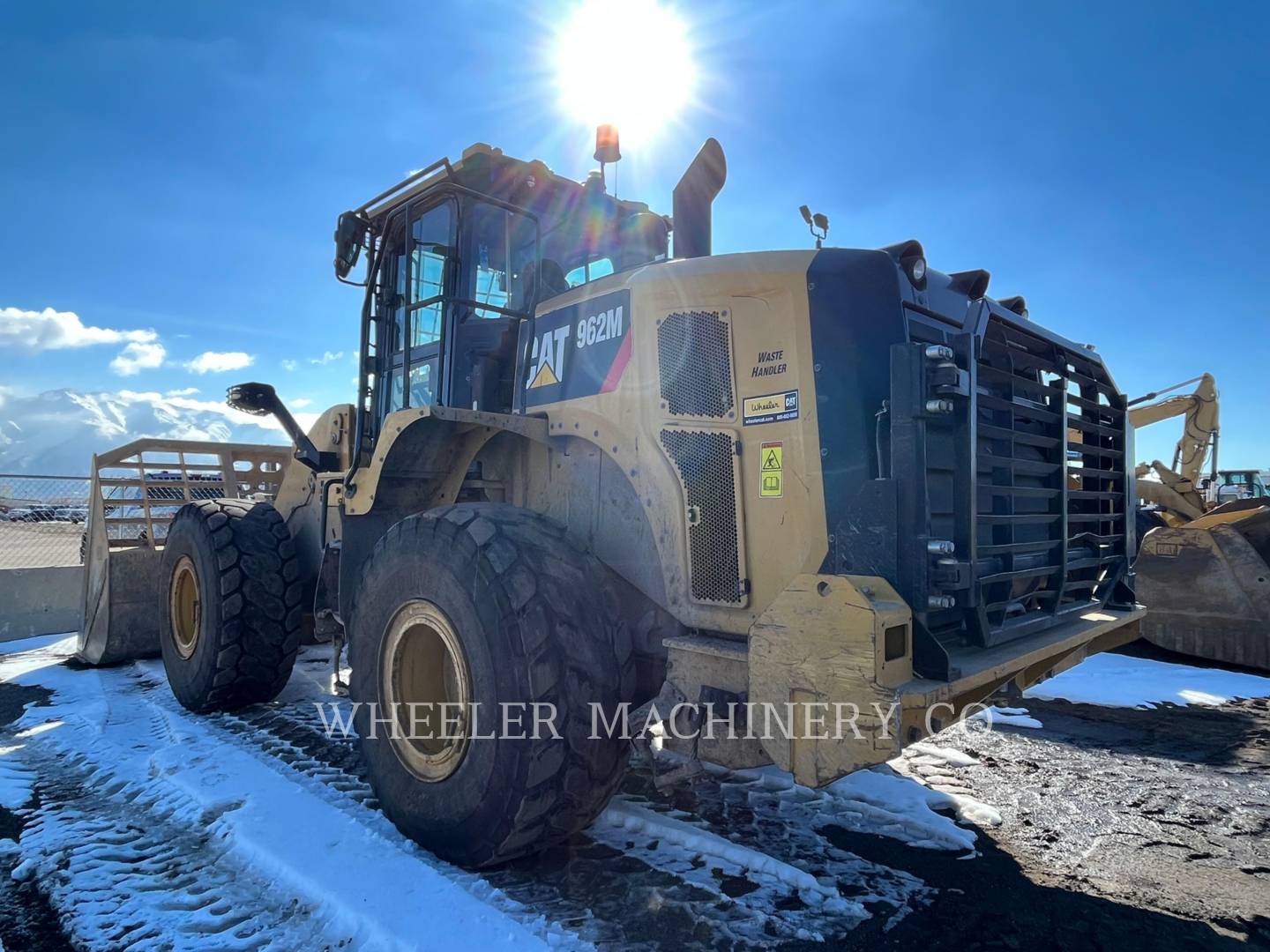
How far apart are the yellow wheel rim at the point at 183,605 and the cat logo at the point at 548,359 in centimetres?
318

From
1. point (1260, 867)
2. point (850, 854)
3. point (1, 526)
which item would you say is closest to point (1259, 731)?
point (1260, 867)

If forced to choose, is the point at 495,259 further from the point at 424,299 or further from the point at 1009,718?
the point at 1009,718

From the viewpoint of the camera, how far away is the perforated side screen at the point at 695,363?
301 centimetres

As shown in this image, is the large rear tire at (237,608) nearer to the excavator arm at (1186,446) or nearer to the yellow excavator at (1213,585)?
the yellow excavator at (1213,585)

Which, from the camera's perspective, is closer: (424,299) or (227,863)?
(227,863)

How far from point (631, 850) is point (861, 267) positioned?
2.40 metres

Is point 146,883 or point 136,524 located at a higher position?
point 136,524

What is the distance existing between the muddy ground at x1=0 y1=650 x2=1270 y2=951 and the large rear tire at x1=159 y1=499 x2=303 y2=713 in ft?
2.33

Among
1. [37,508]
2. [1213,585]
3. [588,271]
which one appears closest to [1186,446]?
[1213,585]

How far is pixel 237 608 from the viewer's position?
503 centimetres

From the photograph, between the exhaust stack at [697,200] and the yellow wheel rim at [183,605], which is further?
the yellow wheel rim at [183,605]

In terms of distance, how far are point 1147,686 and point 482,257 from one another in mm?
5981

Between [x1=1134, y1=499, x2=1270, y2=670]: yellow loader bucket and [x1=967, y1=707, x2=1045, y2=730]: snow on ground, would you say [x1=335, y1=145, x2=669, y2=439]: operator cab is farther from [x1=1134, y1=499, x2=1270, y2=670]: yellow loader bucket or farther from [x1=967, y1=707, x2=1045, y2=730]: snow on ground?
[x1=1134, y1=499, x2=1270, y2=670]: yellow loader bucket

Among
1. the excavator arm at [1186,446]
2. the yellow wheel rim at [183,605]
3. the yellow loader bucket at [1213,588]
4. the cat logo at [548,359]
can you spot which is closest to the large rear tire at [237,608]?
the yellow wheel rim at [183,605]
